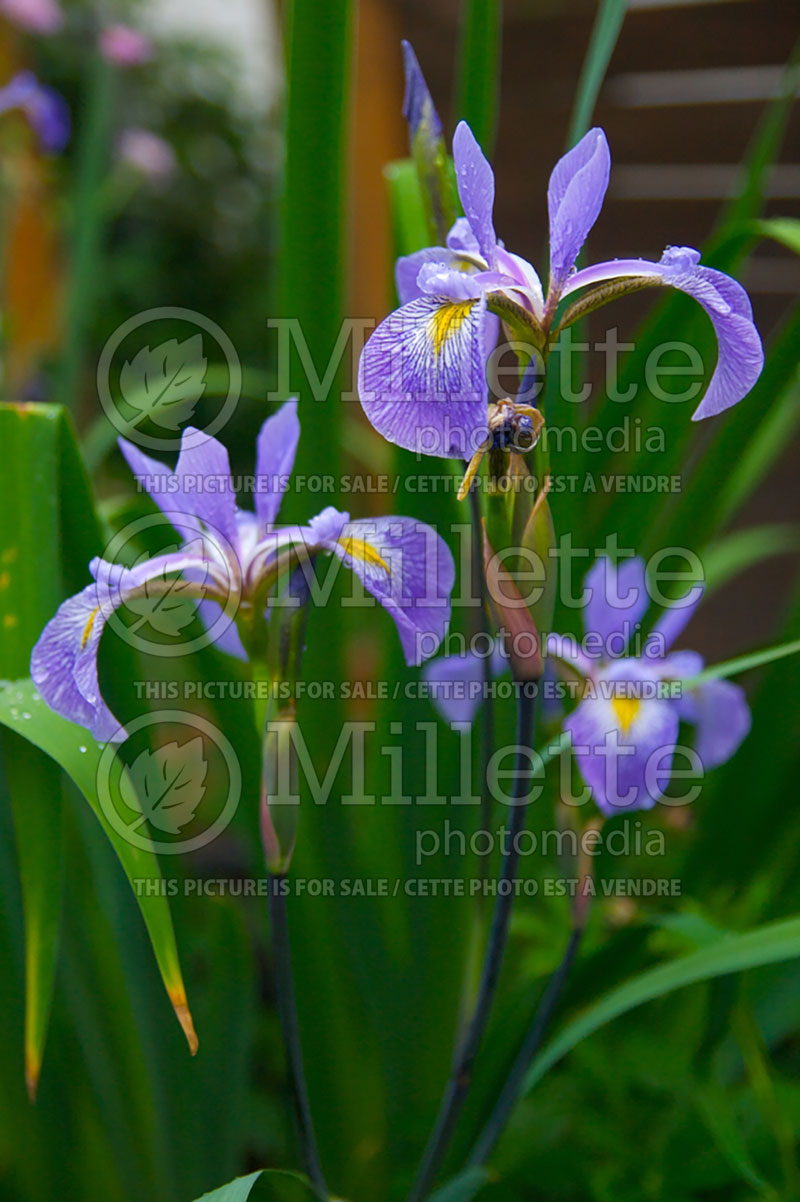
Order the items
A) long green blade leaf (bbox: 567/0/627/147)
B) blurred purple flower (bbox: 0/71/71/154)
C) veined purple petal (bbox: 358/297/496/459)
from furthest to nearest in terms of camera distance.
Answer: blurred purple flower (bbox: 0/71/71/154) → long green blade leaf (bbox: 567/0/627/147) → veined purple petal (bbox: 358/297/496/459)

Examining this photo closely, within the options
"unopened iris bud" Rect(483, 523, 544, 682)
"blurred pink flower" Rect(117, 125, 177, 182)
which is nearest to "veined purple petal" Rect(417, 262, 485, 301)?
"unopened iris bud" Rect(483, 523, 544, 682)

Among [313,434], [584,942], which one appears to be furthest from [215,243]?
[584,942]

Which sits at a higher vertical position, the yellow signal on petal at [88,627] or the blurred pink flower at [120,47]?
the blurred pink flower at [120,47]

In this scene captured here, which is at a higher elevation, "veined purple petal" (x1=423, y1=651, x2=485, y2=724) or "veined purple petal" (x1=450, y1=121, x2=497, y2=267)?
"veined purple petal" (x1=450, y1=121, x2=497, y2=267)

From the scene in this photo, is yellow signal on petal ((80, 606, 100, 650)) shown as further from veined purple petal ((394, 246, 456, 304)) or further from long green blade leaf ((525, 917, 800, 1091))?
long green blade leaf ((525, 917, 800, 1091))

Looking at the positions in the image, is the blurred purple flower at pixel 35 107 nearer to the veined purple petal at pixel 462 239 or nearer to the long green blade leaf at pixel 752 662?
the veined purple petal at pixel 462 239

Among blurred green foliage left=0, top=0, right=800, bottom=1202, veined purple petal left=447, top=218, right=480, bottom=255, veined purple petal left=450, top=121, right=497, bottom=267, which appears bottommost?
blurred green foliage left=0, top=0, right=800, bottom=1202

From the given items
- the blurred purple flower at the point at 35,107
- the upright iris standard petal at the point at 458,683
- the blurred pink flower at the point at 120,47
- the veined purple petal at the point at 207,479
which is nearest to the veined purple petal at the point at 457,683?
the upright iris standard petal at the point at 458,683

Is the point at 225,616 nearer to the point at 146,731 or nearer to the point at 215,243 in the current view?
the point at 146,731
